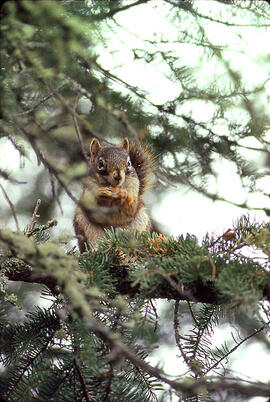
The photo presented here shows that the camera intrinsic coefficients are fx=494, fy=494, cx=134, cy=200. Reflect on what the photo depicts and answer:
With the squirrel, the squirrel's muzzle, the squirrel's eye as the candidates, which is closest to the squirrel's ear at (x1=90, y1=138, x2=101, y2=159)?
the squirrel

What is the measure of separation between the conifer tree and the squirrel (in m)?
0.11

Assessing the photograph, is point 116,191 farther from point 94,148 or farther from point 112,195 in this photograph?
point 94,148

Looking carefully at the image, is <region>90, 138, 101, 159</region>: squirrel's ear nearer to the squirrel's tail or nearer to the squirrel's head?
the squirrel's head

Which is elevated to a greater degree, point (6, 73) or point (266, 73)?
point (266, 73)

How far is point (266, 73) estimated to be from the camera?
200 centimetres

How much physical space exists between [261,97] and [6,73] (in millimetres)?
1249

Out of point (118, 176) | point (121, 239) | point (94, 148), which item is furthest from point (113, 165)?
point (121, 239)

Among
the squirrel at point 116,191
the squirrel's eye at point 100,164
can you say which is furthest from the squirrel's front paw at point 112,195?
the squirrel's eye at point 100,164

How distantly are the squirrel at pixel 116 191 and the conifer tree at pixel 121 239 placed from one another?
0.11m

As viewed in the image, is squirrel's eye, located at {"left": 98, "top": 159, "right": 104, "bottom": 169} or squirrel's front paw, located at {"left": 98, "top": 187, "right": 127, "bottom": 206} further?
squirrel's eye, located at {"left": 98, "top": 159, "right": 104, "bottom": 169}

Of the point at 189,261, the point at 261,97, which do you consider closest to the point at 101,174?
the point at 261,97

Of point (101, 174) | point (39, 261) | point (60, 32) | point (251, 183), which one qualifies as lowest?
point (39, 261)

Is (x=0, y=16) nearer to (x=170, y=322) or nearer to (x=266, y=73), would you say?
(x=266, y=73)

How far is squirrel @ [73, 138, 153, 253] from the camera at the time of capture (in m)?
2.23
